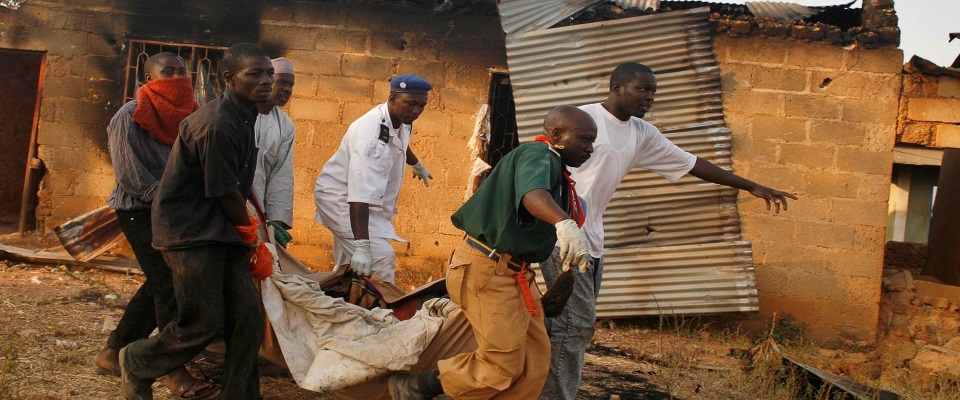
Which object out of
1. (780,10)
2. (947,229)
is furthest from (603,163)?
(947,229)

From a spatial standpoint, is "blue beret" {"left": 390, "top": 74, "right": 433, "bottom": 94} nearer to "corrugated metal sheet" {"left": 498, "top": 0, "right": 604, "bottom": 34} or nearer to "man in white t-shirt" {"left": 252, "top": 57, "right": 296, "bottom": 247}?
"man in white t-shirt" {"left": 252, "top": 57, "right": 296, "bottom": 247}

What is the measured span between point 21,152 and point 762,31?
8.64 metres

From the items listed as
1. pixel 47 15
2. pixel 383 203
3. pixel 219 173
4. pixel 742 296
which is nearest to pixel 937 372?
pixel 742 296

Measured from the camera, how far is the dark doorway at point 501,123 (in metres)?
8.29

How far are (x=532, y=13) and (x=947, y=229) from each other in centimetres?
542

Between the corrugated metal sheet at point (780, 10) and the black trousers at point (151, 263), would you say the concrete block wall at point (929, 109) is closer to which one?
the corrugated metal sheet at point (780, 10)

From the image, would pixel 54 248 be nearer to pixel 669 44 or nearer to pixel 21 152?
pixel 21 152

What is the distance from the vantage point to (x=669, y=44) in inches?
296

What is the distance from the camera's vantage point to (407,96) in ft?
16.4

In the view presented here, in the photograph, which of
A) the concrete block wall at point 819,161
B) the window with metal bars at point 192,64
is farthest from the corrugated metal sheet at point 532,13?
the window with metal bars at point 192,64

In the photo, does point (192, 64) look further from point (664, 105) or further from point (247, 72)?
point (247, 72)

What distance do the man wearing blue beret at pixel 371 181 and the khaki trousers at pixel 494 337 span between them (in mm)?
988

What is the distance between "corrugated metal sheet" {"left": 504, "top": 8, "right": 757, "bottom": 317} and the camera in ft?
24.6

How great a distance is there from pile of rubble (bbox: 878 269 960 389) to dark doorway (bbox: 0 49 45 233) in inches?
374
